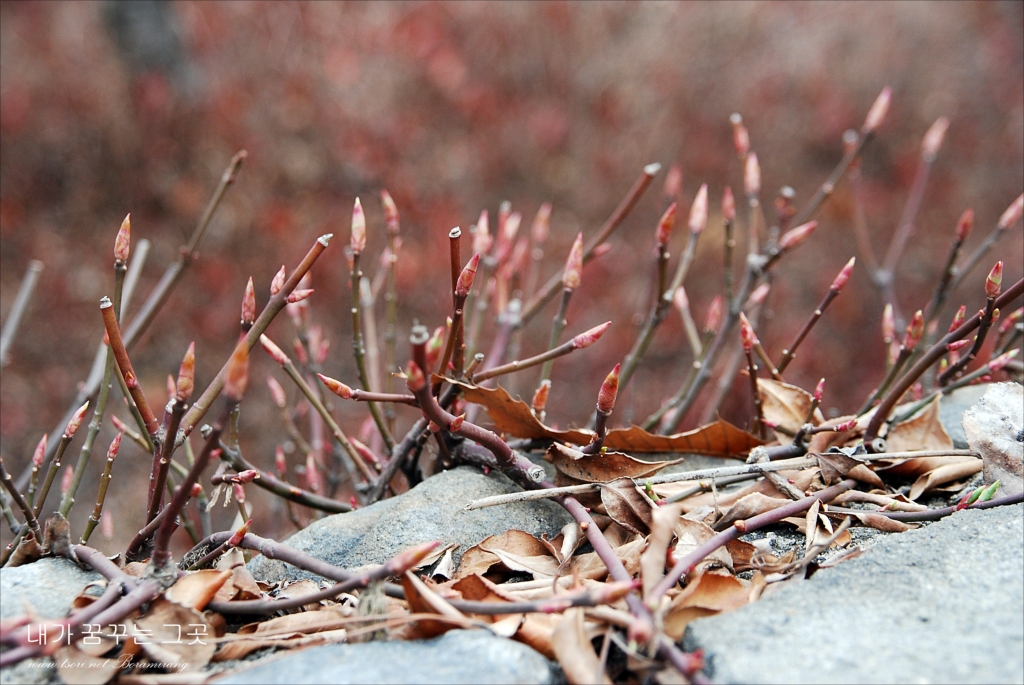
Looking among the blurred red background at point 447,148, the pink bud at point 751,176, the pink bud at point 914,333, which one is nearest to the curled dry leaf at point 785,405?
the pink bud at point 914,333

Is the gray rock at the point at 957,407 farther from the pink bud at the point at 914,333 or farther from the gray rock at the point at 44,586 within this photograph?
the gray rock at the point at 44,586

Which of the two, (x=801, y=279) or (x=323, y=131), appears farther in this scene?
(x=801, y=279)

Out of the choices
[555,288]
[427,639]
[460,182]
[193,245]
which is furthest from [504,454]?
[460,182]

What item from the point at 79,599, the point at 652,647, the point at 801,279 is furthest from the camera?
the point at 801,279

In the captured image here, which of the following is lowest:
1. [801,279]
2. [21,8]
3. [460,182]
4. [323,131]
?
[801,279]

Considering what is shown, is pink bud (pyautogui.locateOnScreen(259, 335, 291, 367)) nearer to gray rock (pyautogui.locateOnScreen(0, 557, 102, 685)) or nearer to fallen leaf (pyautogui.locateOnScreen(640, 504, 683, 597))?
gray rock (pyautogui.locateOnScreen(0, 557, 102, 685))

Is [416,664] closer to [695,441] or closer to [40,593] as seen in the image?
[40,593]

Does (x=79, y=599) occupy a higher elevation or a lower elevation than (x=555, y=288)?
lower

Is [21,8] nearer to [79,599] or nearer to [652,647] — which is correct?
[79,599]
